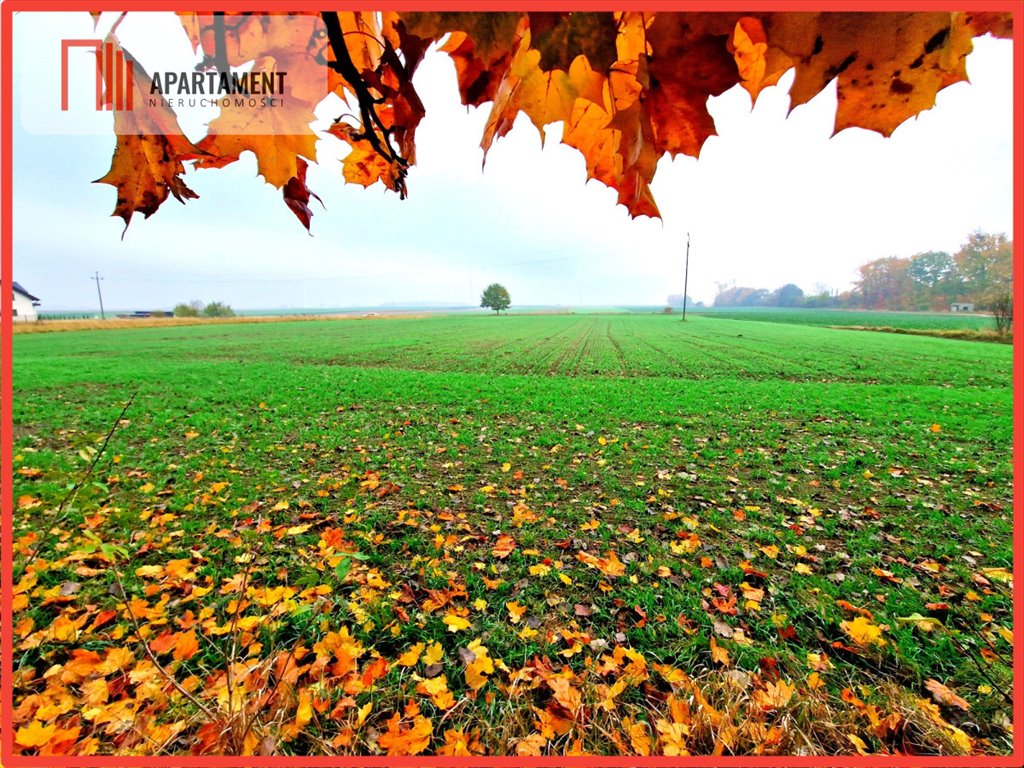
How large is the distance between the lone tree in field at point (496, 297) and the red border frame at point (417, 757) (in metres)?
66.9

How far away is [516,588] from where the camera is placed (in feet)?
9.12

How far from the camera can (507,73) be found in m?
0.77

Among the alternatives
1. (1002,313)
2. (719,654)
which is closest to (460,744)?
(719,654)

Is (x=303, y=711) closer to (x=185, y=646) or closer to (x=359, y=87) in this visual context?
(x=185, y=646)

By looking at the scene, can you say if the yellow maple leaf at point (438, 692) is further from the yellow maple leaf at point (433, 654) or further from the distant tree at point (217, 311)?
the distant tree at point (217, 311)

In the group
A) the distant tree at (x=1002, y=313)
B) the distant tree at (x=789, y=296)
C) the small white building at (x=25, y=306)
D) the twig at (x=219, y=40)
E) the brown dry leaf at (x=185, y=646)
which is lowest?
the brown dry leaf at (x=185, y=646)

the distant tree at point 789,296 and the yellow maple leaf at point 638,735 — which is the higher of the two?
the distant tree at point 789,296

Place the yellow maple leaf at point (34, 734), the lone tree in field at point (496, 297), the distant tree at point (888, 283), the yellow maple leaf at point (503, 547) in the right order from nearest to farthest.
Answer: the yellow maple leaf at point (34, 734) → the yellow maple leaf at point (503, 547) → the distant tree at point (888, 283) → the lone tree in field at point (496, 297)

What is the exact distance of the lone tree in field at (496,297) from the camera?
66.9 m

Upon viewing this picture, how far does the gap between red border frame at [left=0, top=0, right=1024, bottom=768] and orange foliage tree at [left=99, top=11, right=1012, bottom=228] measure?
2cm

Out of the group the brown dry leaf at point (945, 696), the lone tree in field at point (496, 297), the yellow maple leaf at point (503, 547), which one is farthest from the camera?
the lone tree in field at point (496, 297)

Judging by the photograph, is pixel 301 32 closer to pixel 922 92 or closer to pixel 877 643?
pixel 922 92

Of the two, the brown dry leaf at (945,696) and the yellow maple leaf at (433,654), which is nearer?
the brown dry leaf at (945,696)

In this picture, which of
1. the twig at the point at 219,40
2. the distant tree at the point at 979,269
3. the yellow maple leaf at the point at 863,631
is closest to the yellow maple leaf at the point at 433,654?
the yellow maple leaf at the point at 863,631
